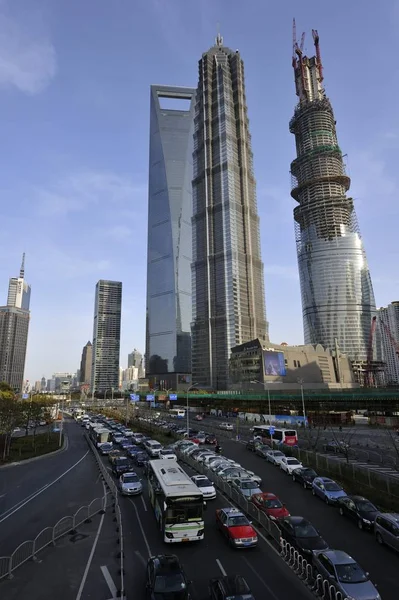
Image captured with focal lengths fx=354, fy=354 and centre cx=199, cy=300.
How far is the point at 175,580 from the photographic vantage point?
1360 centimetres

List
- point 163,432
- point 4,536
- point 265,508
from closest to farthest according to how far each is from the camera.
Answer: point 4,536, point 265,508, point 163,432

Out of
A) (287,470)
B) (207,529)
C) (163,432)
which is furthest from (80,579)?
(163,432)

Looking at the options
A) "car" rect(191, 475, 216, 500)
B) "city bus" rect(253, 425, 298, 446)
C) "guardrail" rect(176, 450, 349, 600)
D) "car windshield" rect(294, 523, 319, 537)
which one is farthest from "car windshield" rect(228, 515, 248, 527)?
"city bus" rect(253, 425, 298, 446)

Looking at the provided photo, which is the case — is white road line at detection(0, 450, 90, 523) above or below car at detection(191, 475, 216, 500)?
below

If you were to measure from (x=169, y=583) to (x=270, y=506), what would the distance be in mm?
11892

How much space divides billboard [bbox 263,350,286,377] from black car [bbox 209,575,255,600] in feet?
478

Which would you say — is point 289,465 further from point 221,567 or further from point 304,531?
point 221,567

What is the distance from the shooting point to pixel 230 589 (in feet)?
42.7

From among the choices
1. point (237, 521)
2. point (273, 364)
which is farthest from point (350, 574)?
point (273, 364)

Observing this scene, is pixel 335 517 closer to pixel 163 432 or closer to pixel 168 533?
pixel 168 533

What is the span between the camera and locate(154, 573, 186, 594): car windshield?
13247mm

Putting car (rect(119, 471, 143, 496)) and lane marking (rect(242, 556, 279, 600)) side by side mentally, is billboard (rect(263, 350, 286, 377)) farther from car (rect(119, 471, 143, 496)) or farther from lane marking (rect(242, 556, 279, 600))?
lane marking (rect(242, 556, 279, 600))

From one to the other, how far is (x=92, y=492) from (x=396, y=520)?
79.3 feet

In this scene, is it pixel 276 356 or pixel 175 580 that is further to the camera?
pixel 276 356
